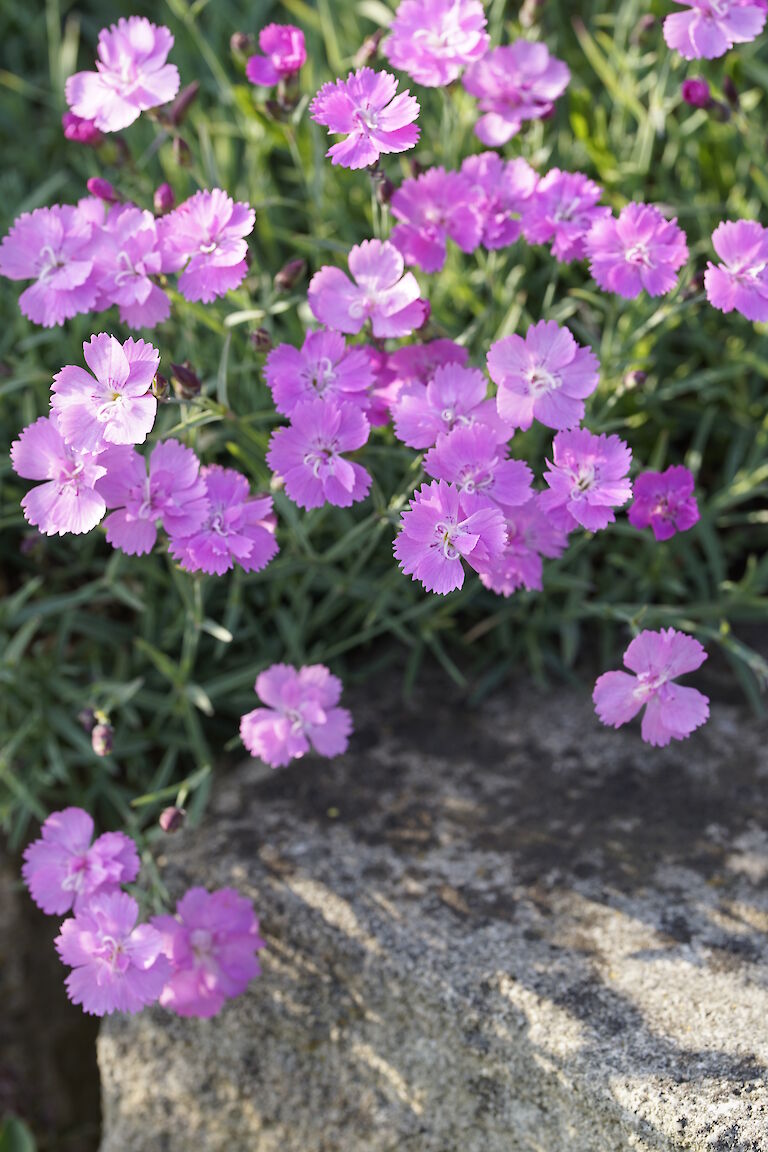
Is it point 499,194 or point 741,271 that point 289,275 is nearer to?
point 499,194

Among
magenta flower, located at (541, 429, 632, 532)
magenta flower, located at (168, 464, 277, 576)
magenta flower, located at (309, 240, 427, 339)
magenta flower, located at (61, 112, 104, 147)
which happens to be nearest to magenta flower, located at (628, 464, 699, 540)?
magenta flower, located at (541, 429, 632, 532)

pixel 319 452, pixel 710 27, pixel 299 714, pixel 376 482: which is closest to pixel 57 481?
pixel 319 452

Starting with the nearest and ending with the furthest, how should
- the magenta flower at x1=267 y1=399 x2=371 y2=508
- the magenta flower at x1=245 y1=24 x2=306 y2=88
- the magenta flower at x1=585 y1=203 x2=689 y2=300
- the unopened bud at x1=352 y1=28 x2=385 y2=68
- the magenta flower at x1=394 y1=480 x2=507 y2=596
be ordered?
the magenta flower at x1=394 y1=480 x2=507 y2=596 → the magenta flower at x1=267 y1=399 x2=371 y2=508 → the magenta flower at x1=585 y1=203 x2=689 y2=300 → the magenta flower at x1=245 y1=24 x2=306 y2=88 → the unopened bud at x1=352 y1=28 x2=385 y2=68

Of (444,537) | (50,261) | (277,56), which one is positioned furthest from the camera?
(277,56)

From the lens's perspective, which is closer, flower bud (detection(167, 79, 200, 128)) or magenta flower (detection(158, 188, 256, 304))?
magenta flower (detection(158, 188, 256, 304))

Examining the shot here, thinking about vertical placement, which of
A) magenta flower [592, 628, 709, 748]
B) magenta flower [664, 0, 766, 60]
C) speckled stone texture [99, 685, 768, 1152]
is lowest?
speckled stone texture [99, 685, 768, 1152]

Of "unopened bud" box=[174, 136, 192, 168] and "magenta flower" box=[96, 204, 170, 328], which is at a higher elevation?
"unopened bud" box=[174, 136, 192, 168]

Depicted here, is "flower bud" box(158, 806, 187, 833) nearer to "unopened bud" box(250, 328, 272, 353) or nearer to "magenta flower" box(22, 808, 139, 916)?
"magenta flower" box(22, 808, 139, 916)

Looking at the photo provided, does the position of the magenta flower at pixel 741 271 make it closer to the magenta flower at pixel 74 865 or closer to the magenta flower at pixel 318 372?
the magenta flower at pixel 318 372
